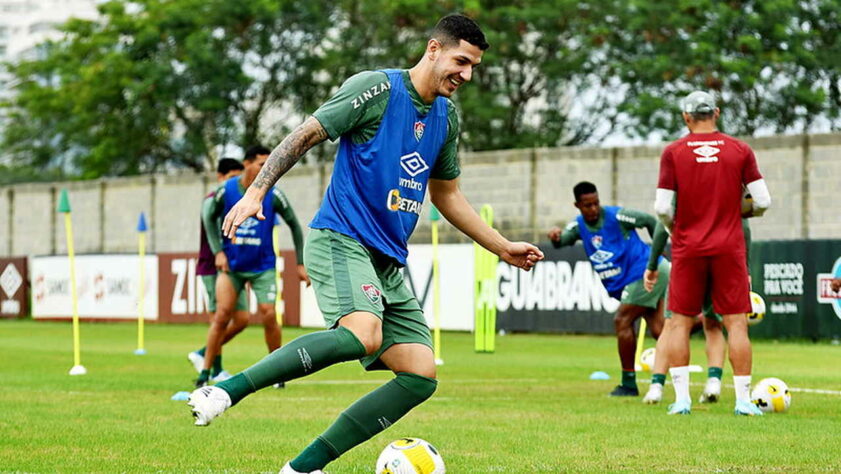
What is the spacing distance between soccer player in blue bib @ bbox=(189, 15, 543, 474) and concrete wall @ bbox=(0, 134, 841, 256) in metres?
19.8

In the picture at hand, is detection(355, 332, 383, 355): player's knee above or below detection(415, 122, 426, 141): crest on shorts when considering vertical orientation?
below

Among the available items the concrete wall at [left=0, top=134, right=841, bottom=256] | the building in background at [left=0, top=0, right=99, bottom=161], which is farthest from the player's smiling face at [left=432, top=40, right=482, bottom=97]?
the building in background at [left=0, top=0, right=99, bottom=161]

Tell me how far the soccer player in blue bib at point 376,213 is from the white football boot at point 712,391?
5.07 meters

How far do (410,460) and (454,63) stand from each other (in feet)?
6.07

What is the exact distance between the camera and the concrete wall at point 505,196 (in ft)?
83.0

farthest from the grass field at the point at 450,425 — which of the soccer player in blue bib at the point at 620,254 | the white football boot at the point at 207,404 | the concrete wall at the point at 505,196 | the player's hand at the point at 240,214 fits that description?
the concrete wall at the point at 505,196

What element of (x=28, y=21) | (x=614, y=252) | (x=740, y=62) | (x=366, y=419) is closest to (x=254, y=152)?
(x=614, y=252)

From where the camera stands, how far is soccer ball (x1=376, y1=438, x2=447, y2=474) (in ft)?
21.6

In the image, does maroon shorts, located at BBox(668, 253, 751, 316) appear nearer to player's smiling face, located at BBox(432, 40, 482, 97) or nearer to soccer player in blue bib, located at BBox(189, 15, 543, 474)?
soccer player in blue bib, located at BBox(189, 15, 543, 474)

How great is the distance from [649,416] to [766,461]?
102 inches

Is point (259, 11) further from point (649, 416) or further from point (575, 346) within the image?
point (649, 416)

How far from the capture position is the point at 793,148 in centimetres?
2534

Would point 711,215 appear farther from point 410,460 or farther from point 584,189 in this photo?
point 410,460

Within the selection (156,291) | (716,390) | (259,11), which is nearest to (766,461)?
(716,390)
